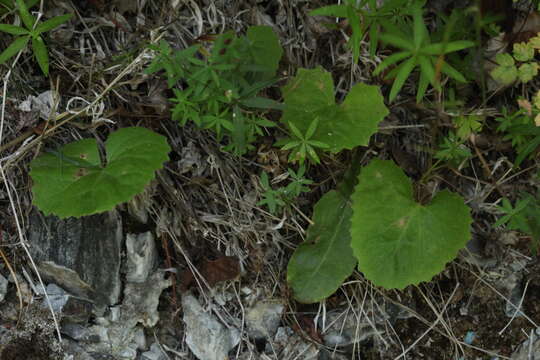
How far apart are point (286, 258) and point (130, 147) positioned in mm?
665

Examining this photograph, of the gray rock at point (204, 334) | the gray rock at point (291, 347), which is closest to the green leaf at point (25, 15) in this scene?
the gray rock at point (204, 334)

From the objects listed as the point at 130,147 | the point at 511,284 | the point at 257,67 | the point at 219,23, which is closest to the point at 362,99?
the point at 257,67

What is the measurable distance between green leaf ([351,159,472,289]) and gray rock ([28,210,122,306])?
79 cm

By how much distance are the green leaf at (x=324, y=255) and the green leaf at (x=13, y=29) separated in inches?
42.3

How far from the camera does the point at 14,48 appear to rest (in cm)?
160

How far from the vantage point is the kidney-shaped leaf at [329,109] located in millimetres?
1772

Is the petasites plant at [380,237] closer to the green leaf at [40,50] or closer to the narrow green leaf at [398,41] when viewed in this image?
the narrow green leaf at [398,41]

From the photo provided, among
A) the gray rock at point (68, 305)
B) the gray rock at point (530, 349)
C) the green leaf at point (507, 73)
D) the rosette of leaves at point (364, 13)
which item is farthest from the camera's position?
the gray rock at point (530, 349)

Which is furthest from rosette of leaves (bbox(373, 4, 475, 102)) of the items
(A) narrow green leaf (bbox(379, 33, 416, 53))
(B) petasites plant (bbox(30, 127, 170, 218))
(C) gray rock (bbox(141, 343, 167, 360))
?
(C) gray rock (bbox(141, 343, 167, 360))

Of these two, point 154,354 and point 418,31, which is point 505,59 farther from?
point 154,354

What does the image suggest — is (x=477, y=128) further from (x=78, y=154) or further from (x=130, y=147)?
(x=78, y=154)

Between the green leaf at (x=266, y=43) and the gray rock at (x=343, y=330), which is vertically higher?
the green leaf at (x=266, y=43)

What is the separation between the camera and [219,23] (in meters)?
1.91

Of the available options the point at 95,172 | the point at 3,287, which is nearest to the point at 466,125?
the point at 95,172
